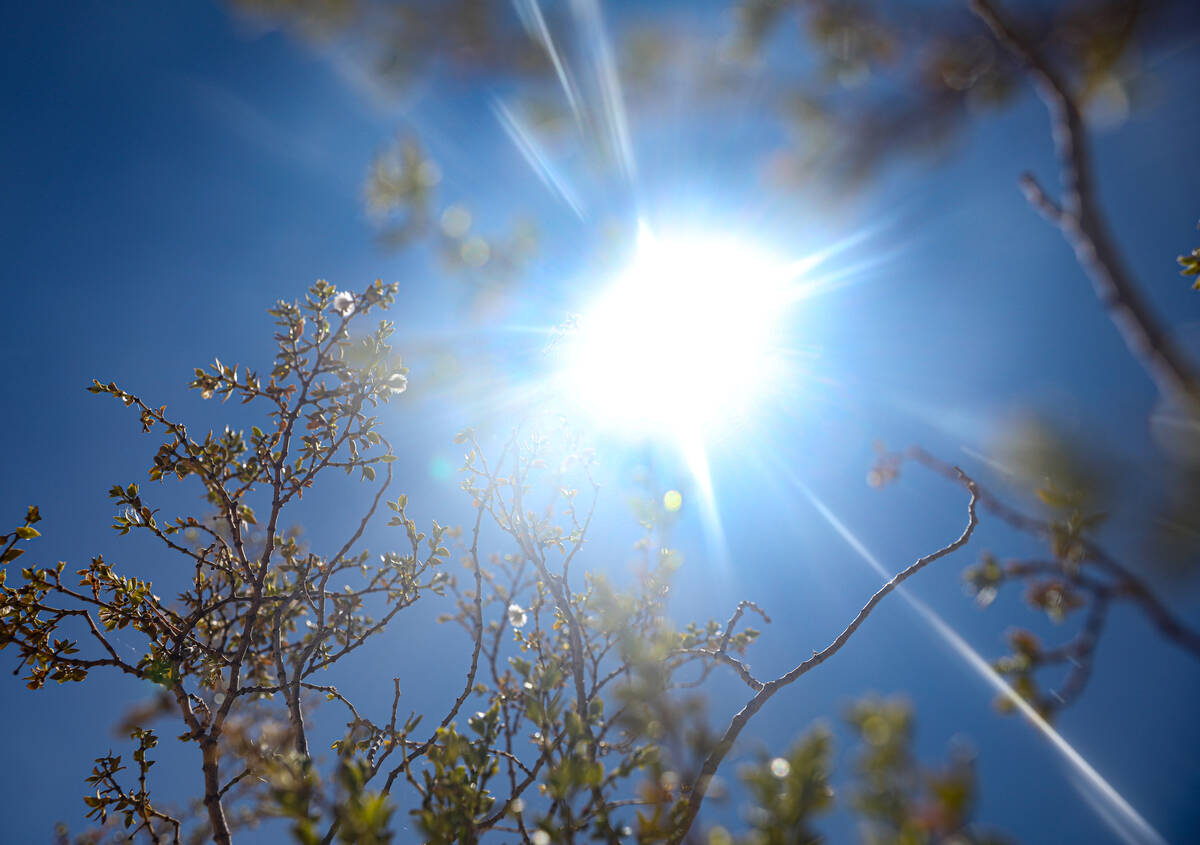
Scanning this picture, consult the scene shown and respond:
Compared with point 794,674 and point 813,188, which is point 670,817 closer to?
point 794,674

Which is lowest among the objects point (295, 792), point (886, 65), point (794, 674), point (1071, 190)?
point (794, 674)

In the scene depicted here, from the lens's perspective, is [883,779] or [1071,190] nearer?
[883,779]

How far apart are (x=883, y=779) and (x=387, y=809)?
1.09 m

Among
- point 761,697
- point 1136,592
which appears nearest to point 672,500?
point 761,697

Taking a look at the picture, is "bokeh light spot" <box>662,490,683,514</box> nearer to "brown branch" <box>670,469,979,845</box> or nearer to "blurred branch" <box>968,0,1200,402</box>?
"brown branch" <box>670,469,979,845</box>

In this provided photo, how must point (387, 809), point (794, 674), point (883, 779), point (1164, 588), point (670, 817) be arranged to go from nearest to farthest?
point (883, 779) → point (1164, 588) → point (387, 809) → point (670, 817) → point (794, 674)

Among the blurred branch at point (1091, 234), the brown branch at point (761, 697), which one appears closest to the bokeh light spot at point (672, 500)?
Result: the brown branch at point (761, 697)

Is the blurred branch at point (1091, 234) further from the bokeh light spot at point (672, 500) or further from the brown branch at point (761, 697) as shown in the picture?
the bokeh light spot at point (672, 500)

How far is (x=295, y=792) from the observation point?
112cm

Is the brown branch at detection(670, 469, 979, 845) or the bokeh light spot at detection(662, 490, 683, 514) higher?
the bokeh light spot at detection(662, 490, 683, 514)

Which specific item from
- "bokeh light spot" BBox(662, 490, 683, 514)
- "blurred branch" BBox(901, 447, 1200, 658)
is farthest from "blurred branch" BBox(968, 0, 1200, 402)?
"bokeh light spot" BBox(662, 490, 683, 514)

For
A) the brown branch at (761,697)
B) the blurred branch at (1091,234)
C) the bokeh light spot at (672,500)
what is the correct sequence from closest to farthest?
1. the blurred branch at (1091,234)
2. the brown branch at (761,697)
3. the bokeh light spot at (672,500)

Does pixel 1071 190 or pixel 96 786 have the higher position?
pixel 96 786

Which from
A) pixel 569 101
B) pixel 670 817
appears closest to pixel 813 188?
pixel 569 101
